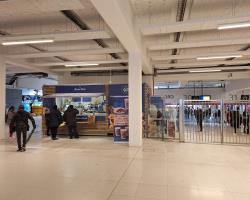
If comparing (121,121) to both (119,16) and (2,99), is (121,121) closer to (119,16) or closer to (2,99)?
(119,16)

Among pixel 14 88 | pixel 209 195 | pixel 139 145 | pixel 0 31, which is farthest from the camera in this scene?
pixel 14 88

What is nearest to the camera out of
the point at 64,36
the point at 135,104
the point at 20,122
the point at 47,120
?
the point at 64,36

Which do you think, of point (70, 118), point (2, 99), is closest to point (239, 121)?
point (70, 118)

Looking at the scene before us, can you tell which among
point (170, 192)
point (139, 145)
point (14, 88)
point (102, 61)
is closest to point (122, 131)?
point (139, 145)

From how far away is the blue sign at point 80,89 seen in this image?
10.6 meters

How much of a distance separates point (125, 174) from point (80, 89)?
6744 mm

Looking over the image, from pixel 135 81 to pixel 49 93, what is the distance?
488cm

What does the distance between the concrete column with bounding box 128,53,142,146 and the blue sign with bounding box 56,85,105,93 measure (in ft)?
9.36

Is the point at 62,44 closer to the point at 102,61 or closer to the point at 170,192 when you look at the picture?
the point at 102,61

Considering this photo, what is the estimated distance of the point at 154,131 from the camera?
9.86m

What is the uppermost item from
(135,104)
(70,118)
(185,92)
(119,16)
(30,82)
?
(30,82)

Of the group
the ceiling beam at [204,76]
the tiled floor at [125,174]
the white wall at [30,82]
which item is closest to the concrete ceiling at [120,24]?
the tiled floor at [125,174]

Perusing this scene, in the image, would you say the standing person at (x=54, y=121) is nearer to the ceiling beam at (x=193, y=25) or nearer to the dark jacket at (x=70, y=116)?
the dark jacket at (x=70, y=116)

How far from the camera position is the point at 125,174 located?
4.66 meters
